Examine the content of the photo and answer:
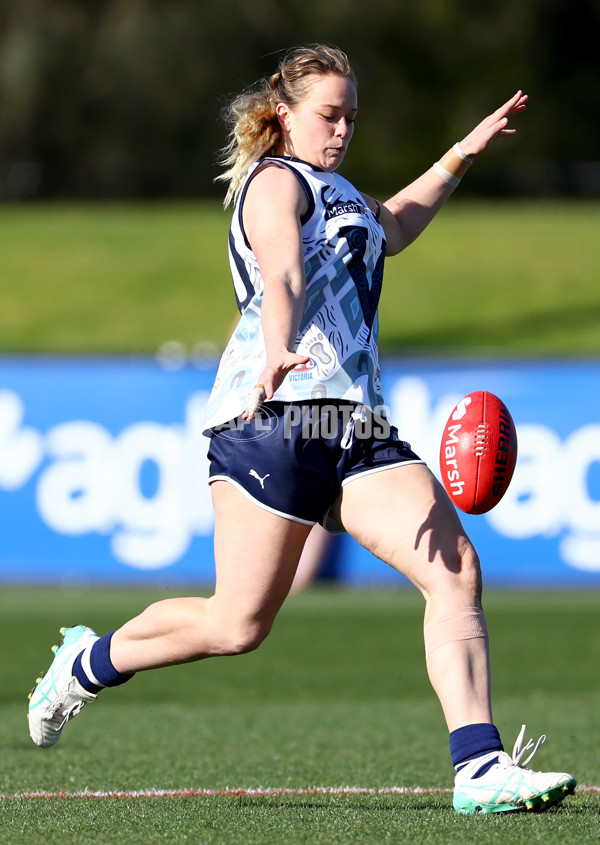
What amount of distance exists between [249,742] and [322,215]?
2.52 meters

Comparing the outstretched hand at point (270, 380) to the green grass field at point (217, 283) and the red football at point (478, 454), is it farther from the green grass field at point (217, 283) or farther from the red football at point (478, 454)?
the green grass field at point (217, 283)

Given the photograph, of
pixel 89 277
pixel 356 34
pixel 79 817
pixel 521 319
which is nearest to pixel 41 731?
pixel 79 817

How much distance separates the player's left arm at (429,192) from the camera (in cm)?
454

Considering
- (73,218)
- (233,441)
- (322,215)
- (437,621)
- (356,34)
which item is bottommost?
(437,621)

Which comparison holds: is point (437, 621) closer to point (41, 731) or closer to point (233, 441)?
point (233, 441)

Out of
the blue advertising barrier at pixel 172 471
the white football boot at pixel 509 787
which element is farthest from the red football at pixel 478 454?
the blue advertising barrier at pixel 172 471

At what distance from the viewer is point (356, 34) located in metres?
31.2

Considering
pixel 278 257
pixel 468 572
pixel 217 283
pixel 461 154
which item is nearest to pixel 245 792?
pixel 468 572

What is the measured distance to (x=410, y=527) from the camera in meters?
3.96

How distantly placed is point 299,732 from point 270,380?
2777 millimetres

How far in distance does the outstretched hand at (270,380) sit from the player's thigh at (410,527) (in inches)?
20.2

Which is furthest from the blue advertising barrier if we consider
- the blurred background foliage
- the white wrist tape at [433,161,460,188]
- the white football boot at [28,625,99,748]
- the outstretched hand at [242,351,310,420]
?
the blurred background foliage

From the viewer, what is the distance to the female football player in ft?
12.8

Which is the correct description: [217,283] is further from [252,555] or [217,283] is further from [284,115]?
[252,555]
